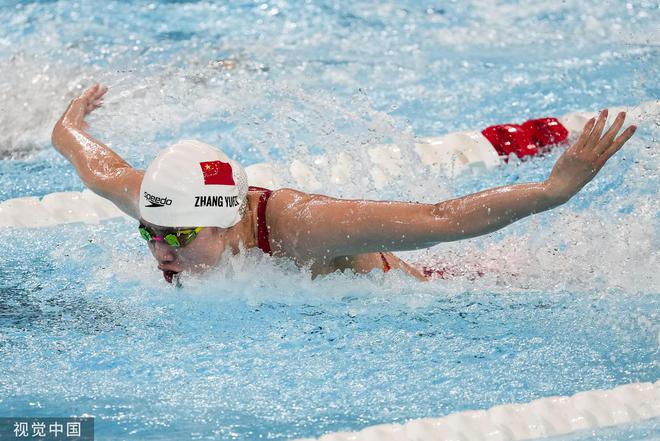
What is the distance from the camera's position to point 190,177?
2.80 m

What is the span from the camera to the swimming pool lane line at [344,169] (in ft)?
13.6

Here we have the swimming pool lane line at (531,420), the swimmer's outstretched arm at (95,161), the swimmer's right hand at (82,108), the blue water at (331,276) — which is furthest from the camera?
the swimmer's right hand at (82,108)

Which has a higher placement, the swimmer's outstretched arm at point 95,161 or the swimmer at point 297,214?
the swimmer at point 297,214

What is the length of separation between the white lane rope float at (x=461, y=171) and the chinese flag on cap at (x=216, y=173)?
83cm

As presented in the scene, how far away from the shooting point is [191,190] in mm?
2779

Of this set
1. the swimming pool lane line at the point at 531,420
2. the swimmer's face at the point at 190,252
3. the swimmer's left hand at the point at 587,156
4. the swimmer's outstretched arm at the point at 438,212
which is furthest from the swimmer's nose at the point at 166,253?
the swimmer's left hand at the point at 587,156

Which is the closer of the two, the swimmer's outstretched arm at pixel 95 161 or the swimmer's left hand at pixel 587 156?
the swimmer's left hand at pixel 587 156

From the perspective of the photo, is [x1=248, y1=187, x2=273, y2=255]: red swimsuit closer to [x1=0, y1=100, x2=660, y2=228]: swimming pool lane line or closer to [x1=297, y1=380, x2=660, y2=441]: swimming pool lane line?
[x1=297, y1=380, x2=660, y2=441]: swimming pool lane line

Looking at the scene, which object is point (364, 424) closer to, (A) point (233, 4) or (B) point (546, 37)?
(B) point (546, 37)

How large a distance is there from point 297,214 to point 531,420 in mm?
852

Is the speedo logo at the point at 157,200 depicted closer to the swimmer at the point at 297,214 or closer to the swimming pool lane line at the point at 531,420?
the swimmer at the point at 297,214

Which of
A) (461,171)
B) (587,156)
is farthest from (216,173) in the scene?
(461,171)

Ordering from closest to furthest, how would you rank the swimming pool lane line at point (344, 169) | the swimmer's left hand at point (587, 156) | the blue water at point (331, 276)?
the swimmer's left hand at point (587, 156) → the blue water at point (331, 276) → the swimming pool lane line at point (344, 169)

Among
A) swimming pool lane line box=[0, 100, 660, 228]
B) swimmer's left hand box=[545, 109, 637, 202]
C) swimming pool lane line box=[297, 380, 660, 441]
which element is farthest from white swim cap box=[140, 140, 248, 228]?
swimming pool lane line box=[0, 100, 660, 228]
